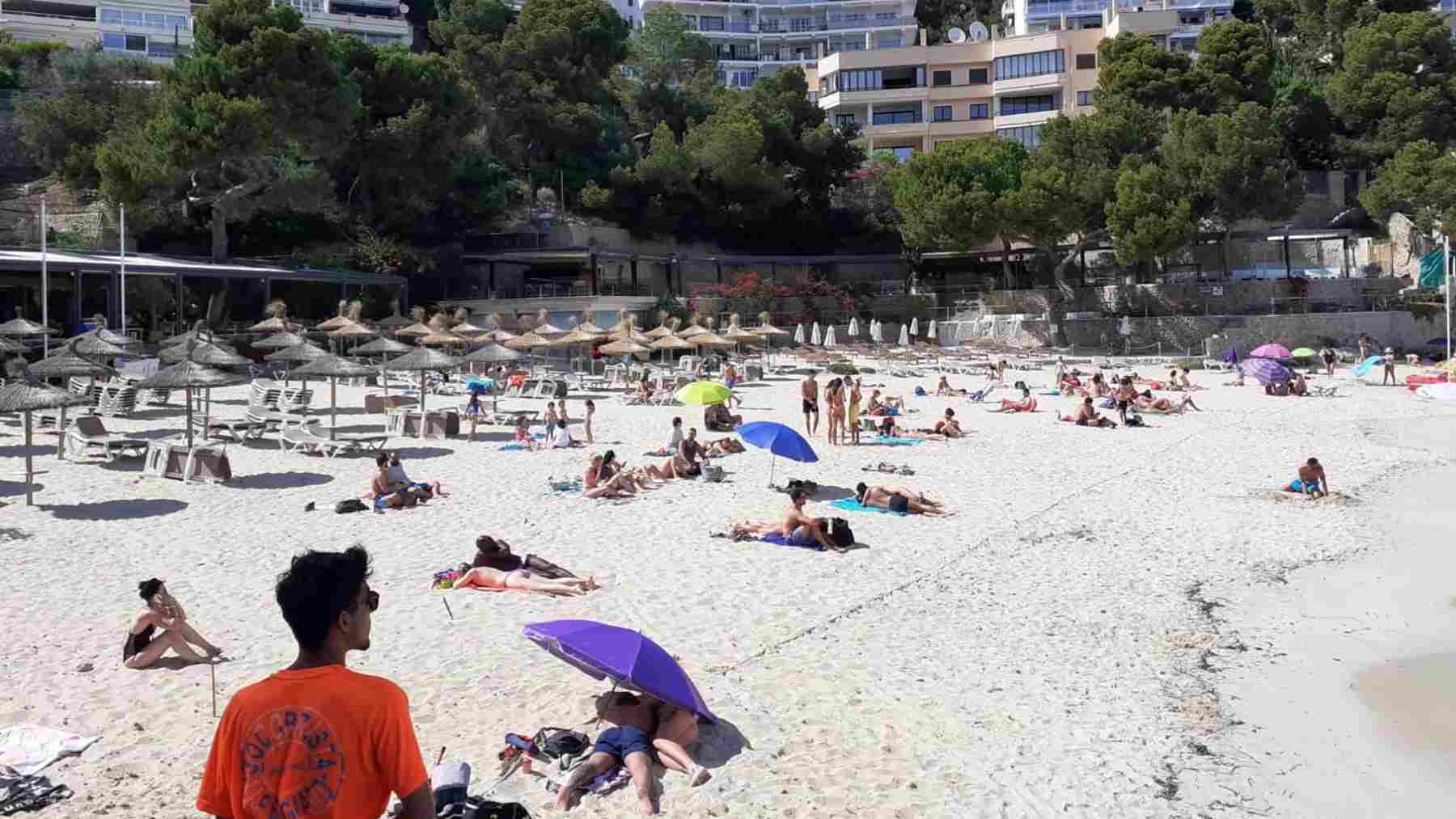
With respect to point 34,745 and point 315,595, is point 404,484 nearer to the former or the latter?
point 34,745

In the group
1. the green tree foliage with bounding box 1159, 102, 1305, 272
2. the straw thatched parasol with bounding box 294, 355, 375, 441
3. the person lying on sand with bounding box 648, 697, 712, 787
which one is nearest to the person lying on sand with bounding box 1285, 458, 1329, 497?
the person lying on sand with bounding box 648, 697, 712, 787

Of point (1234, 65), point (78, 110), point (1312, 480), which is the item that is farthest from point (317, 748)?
point (1234, 65)

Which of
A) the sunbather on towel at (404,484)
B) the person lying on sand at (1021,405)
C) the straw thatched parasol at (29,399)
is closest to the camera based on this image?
the straw thatched parasol at (29,399)

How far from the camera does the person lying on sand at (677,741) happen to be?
6.34m

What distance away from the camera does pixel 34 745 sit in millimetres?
6586

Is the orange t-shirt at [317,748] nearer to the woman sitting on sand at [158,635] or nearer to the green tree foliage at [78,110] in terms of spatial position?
the woman sitting on sand at [158,635]

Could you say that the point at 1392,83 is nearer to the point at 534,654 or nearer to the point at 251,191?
the point at 251,191

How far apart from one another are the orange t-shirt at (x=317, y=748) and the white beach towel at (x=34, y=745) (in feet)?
14.3

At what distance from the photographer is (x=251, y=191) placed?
40312 millimetres

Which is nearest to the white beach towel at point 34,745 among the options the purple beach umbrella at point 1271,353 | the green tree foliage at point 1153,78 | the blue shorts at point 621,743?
the blue shorts at point 621,743

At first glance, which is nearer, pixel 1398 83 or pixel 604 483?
pixel 604 483

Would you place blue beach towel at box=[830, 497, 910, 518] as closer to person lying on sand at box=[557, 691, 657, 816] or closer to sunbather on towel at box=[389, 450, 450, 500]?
sunbather on towel at box=[389, 450, 450, 500]

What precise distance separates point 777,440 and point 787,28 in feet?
275

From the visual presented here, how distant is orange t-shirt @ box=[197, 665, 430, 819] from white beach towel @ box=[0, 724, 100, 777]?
4.36 metres
